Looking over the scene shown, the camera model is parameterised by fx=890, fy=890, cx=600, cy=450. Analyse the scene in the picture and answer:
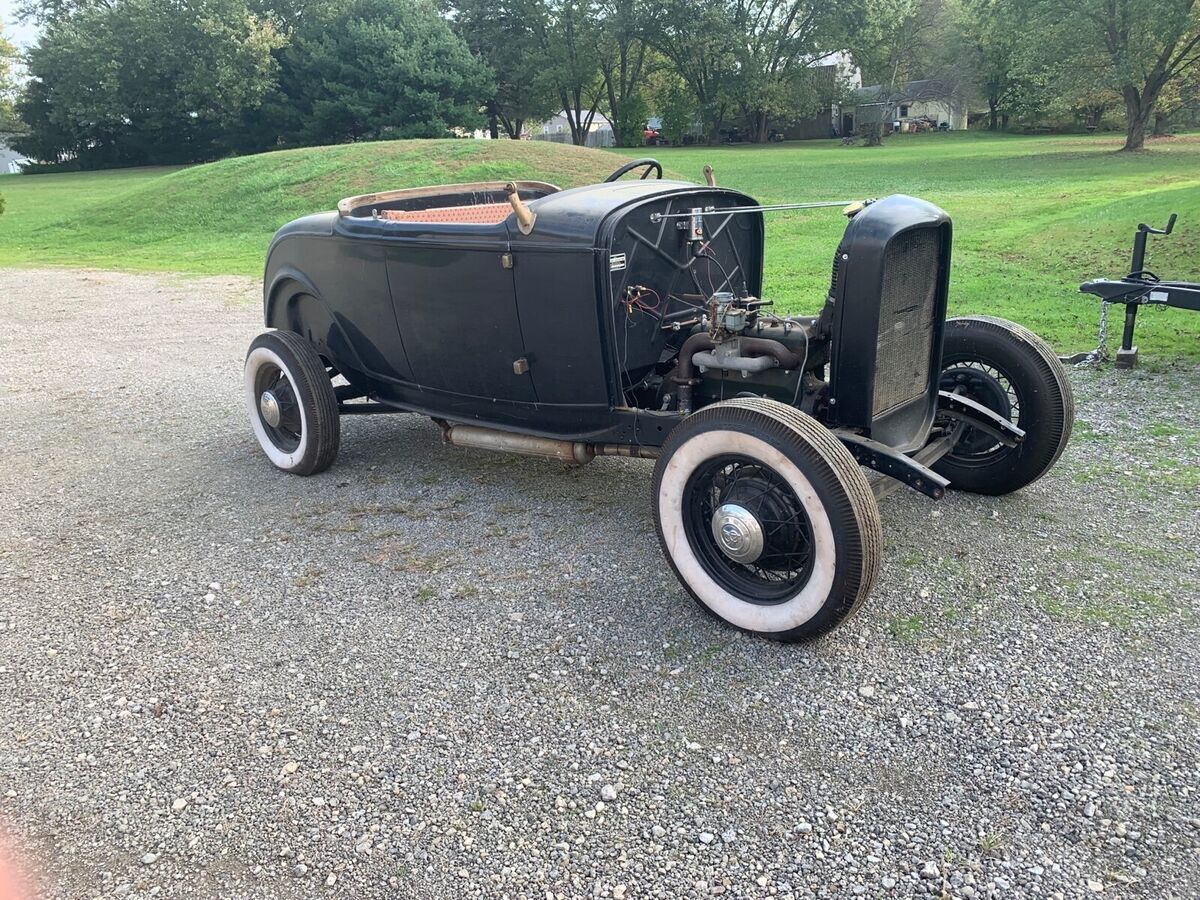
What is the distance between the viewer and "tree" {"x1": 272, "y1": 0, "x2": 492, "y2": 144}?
133ft

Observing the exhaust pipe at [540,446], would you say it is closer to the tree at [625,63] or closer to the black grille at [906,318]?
the black grille at [906,318]

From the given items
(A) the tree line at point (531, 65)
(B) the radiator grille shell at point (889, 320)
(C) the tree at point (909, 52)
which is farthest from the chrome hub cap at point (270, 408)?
(C) the tree at point (909, 52)

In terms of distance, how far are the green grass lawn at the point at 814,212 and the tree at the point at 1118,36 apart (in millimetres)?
2779

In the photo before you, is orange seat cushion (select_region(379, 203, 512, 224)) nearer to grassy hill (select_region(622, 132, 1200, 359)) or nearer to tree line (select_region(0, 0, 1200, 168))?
grassy hill (select_region(622, 132, 1200, 359))

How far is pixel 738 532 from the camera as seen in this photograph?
3232mm

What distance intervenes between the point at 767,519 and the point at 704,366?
96 centimetres

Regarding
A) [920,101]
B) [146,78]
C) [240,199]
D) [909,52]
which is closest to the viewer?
[240,199]

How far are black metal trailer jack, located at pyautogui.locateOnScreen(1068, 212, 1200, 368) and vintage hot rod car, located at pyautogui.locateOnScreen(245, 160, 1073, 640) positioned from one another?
2475mm

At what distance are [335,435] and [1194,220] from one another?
11.6 m

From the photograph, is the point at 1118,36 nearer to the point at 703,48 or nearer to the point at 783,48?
the point at 703,48

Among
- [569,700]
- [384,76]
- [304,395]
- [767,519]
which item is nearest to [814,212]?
[304,395]

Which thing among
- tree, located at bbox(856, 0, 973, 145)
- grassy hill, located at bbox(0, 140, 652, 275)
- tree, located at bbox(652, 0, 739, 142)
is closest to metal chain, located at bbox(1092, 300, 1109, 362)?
grassy hill, located at bbox(0, 140, 652, 275)

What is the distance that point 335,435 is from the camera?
5125 mm

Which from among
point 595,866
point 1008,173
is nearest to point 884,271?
point 595,866
